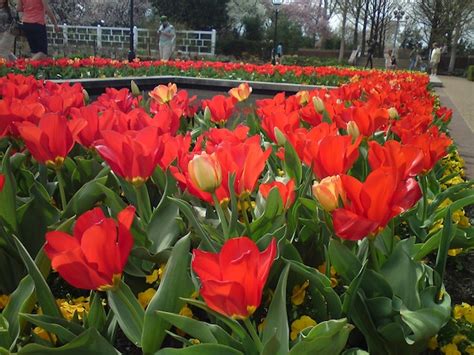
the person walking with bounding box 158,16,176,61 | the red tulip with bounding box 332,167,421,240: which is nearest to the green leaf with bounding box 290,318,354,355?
the red tulip with bounding box 332,167,421,240

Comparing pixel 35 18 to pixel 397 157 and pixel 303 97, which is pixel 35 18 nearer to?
pixel 303 97

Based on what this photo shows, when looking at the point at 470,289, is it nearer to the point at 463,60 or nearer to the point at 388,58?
the point at 388,58

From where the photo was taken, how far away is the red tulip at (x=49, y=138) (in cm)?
148

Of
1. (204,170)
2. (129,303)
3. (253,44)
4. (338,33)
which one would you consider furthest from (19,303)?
(338,33)

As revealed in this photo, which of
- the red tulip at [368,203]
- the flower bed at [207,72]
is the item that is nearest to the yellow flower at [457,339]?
the red tulip at [368,203]

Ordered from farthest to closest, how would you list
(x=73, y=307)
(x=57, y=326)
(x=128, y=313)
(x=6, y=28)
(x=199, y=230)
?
(x=6, y=28), (x=73, y=307), (x=199, y=230), (x=128, y=313), (x=57, y=326)

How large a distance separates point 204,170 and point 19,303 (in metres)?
0.45

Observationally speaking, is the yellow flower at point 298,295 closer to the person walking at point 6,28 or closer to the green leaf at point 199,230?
the green leaf at point 199,230

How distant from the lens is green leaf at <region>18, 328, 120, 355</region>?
2.97 feet

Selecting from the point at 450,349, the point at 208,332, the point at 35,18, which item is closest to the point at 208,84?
the point at 35,18

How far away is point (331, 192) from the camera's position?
115cm

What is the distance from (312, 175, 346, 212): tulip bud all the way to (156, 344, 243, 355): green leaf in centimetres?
37

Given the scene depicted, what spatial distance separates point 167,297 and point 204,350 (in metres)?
0.14

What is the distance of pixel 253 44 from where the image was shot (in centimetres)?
3919
